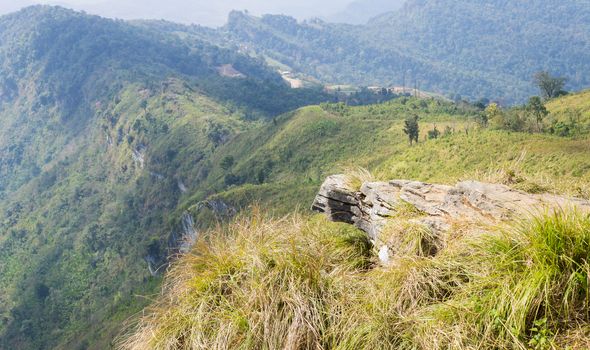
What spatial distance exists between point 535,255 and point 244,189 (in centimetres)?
4877

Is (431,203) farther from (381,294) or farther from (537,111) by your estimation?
(537,111)

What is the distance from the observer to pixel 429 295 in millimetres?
4043

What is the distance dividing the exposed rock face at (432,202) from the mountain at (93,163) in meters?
33.7

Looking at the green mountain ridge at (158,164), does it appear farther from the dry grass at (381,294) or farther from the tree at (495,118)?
the tree at (495,118)

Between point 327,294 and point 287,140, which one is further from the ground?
point 327,294

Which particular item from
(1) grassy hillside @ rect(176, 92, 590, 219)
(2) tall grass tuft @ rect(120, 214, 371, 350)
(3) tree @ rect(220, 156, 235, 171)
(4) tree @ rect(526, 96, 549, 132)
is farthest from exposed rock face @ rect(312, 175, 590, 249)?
(3) tree @ rect(220, 156, 235, 171)

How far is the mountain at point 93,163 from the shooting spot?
6291 centimetres

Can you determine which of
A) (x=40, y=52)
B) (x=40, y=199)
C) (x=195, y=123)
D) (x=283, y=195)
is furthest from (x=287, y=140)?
(x=40, y=52)

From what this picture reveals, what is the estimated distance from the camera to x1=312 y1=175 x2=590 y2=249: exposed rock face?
456 cm

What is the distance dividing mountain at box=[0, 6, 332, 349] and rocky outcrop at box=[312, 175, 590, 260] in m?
33.7

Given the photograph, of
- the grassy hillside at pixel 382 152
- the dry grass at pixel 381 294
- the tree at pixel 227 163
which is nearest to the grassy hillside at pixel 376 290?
the dry grass at pixel 381 294

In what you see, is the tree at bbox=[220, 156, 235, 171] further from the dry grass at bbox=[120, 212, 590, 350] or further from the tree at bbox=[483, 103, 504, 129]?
the dry grass at bbox=[120, 212, 590, 350]

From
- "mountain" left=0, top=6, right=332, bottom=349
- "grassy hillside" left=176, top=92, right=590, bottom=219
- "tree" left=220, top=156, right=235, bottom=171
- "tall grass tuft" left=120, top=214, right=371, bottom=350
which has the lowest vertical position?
"mountain" left=0, top=6, right=332, bottom=349

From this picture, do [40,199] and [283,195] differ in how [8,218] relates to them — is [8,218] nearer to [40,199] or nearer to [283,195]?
[40,199]
